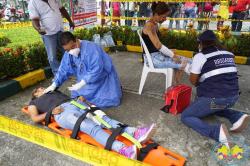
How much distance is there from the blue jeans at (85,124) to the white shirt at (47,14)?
180 centimetres

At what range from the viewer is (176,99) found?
3.32m

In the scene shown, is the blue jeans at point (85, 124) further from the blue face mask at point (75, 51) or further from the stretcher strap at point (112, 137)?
the blue face mask at point (75, 51)

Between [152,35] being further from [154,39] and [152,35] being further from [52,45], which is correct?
[52,45]

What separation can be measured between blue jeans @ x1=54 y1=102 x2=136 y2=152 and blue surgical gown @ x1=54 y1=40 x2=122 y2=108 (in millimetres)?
572

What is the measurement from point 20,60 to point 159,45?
2.55m

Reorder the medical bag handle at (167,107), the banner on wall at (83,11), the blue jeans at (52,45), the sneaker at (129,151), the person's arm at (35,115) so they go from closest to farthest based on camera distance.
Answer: the sneaker at (129,151), the person's arm at (35,115), the medical bag handle at (167,107), the blue jeans at (52,45), the banner on wall at (83,11)

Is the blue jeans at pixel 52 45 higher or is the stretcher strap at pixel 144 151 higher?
the blue jeans at pixel 52 45

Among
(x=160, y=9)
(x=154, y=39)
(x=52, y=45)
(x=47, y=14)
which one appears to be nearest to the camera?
(x=160, y=9)

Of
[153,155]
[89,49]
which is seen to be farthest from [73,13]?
[153,155]

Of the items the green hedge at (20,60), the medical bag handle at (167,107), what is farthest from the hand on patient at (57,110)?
the green hedge at (20,60)

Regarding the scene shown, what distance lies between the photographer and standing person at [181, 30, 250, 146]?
9.12 feet

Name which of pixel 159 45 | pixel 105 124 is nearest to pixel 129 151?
pixel 105 124

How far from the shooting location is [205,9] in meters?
11.0

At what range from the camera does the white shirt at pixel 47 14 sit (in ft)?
13.3
